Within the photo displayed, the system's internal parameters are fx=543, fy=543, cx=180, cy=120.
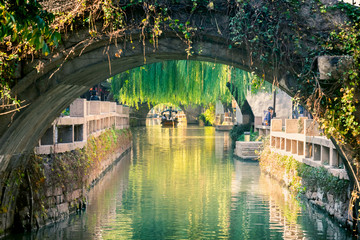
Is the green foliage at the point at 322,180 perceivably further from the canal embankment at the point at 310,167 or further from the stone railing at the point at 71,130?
the stone railing at the point at 71,130

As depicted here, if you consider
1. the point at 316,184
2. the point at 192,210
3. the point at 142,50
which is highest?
the point at 142,50

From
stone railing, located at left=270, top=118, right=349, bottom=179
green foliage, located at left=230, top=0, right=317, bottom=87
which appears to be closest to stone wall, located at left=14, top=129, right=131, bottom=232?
green foliage, located at left=230, top=0, right=317, bottom=87

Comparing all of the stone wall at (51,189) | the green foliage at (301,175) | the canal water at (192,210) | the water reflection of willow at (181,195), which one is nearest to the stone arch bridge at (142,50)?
the stone wall at (51,189)

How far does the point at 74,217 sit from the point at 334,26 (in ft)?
18.9

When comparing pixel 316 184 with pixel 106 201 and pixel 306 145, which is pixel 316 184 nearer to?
pixel 306 145

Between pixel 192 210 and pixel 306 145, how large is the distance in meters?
3.26

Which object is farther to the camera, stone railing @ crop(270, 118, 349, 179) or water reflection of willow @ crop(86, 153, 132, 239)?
stone railing @ crop(270, 118, 349, 179)

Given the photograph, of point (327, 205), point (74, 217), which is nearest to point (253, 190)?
point (327, 205)

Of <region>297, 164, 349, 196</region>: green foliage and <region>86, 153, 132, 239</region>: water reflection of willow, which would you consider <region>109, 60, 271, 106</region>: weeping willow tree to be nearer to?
<region>86, 153, 132, 239</region>: water reflection of willow

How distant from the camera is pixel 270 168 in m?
16.0

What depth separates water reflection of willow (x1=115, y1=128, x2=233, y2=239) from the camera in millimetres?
9750

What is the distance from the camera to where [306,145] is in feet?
40.9

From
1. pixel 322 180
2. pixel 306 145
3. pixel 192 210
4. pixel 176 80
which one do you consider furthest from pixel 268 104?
pixel 322 180

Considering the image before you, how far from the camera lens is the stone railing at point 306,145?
10.2 metres
